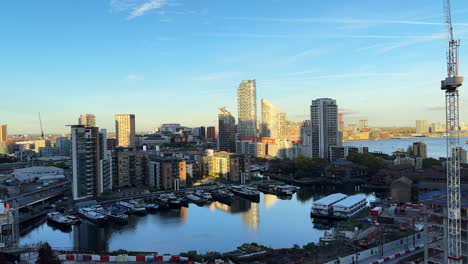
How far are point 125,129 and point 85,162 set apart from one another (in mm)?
36390

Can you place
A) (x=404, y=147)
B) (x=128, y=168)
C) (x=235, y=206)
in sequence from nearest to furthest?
(x=235, y=206), (x=128, y=168), (x=404, y=147)

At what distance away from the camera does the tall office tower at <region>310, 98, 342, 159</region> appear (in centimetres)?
3150

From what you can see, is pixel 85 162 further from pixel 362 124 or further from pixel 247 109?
pixel 362 124

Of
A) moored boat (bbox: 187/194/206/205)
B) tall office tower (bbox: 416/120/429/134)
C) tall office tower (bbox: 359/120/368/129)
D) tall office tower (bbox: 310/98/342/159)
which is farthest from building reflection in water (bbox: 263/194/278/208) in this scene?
tall office tower (bbox: 359/120/368/129)

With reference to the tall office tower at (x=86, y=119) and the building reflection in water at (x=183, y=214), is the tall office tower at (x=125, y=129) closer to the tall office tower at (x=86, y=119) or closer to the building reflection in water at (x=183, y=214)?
the tall office tower at (x=86, y=119)

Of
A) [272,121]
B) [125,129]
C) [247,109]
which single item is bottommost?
[125,129]

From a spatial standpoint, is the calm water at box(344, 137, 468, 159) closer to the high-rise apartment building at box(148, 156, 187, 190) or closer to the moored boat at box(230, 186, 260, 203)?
the moored boat at box(230, 186, 260, 203)

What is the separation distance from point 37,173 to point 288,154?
20854mm

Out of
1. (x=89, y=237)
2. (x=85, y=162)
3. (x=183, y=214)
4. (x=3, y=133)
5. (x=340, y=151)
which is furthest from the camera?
(x=3, y=133)

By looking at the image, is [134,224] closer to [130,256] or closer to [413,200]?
[130,256]

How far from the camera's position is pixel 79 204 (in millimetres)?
15352

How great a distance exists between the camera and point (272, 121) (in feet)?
169

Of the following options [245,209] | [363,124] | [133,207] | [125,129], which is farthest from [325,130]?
[363,124]

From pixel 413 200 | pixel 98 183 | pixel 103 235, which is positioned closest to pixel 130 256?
pixel 103 235
